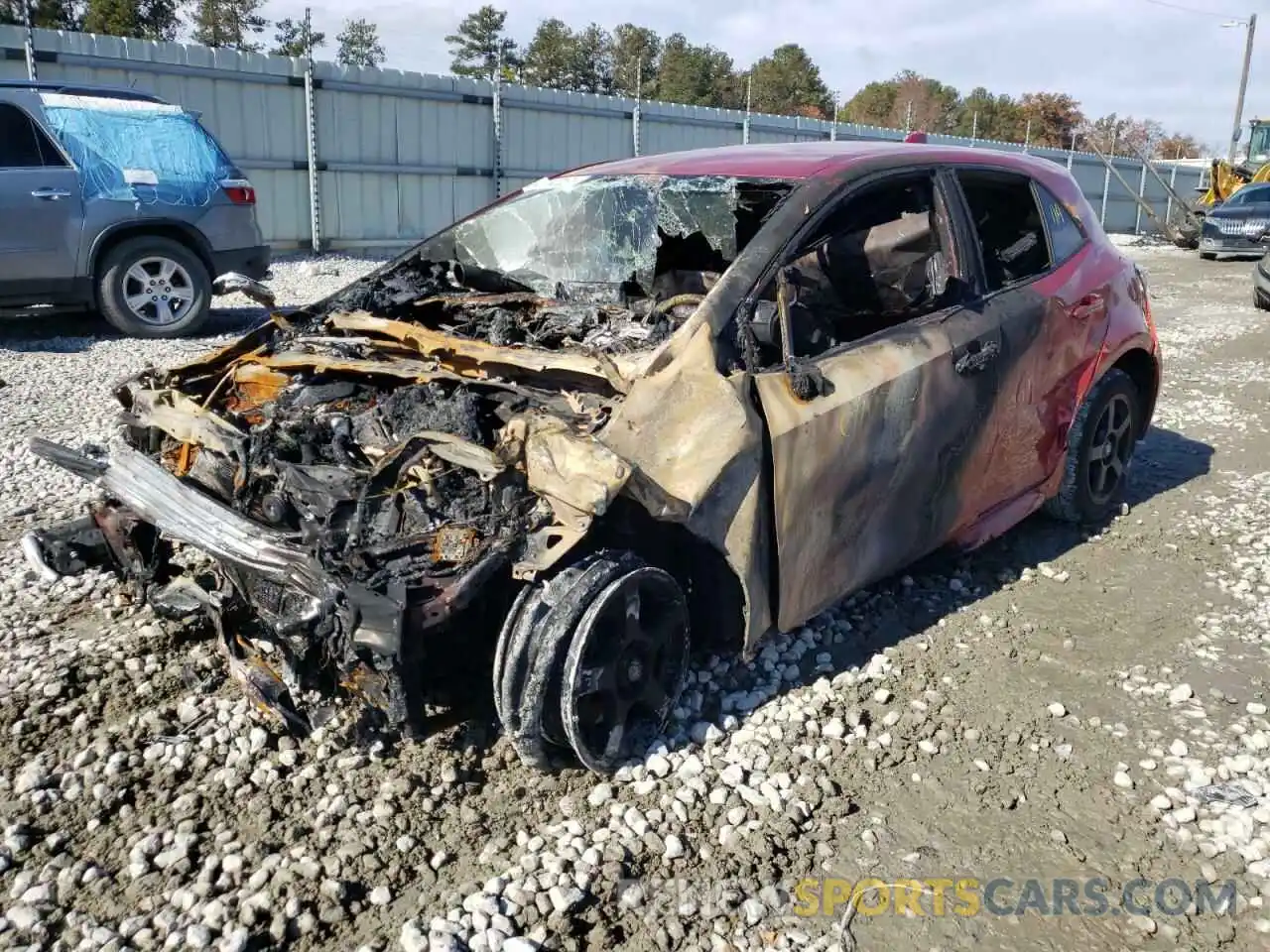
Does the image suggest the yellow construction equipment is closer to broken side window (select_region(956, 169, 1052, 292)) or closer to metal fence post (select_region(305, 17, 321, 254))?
metal fence post (select_region(305, 17, 321, 254))

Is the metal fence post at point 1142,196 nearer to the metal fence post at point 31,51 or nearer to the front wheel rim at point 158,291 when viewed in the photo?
the metal fence post at point 31,51

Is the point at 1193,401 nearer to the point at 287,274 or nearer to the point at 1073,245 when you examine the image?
the point at 1073,245

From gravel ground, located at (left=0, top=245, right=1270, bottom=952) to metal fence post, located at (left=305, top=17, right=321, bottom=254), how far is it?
10630 millimetres

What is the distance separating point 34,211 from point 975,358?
7443 millimetres

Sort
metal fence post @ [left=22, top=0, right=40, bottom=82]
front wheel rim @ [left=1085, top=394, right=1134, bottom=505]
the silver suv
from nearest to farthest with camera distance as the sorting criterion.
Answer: front wheel rim @ [left=1085, top=394, right=1134, bottom=505] → the silver suv → metal fence post @ [left=22, top=0, right=40, bottom=82]

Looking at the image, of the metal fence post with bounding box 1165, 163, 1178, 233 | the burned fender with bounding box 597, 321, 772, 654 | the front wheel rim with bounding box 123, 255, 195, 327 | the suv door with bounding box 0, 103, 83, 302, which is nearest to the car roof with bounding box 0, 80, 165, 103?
the suv door with bounding box 0, 103, 83, 302

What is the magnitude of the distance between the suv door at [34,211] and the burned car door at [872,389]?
22.7ft

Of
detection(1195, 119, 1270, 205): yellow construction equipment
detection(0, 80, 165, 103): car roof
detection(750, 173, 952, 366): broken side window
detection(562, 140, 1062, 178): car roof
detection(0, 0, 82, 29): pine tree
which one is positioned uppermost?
detection(0, 0, 82, 29): pine tree

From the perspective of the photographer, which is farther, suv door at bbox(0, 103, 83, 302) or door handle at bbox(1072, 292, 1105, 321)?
suv door at bbox(0, 103, 83, 302)

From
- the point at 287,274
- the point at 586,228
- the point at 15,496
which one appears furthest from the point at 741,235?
the point at 287,274

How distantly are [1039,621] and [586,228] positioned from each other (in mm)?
2399

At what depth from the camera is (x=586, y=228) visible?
4113 mm

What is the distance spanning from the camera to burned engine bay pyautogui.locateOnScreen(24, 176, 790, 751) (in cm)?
264

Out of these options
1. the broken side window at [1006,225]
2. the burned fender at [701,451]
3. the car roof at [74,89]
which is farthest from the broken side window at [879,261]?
the car roof at [74,89]
